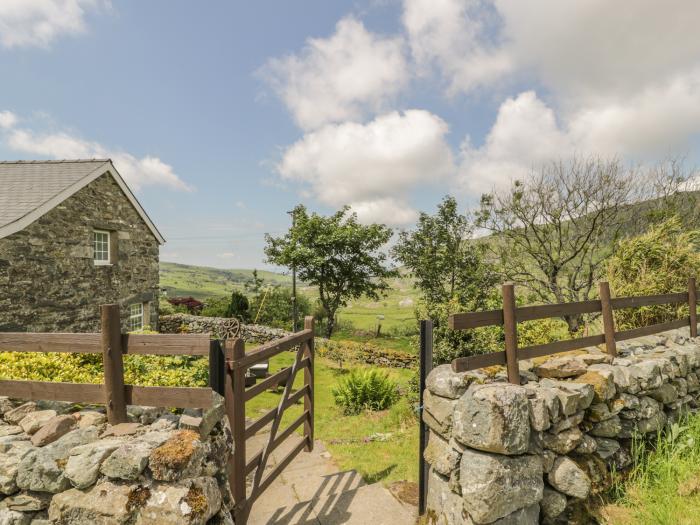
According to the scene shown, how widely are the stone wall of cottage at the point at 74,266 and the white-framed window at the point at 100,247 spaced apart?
0.76 feet

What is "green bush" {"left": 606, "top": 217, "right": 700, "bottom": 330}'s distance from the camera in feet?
24.3

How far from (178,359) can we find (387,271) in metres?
21.2

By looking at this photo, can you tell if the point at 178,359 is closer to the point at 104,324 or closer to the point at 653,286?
the point at 104,324

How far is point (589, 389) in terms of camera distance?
13.2 feet

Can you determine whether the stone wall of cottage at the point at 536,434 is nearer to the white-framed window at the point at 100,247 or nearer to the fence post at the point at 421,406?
the fence post at the point at 421,406

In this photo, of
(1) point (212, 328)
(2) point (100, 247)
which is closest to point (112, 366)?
(2) point (100, 247)

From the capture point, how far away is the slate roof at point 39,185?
10.1 m

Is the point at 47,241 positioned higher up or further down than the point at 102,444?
higher up

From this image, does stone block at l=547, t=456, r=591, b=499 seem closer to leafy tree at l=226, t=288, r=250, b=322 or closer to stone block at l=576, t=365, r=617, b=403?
stone block at l=576, t=365, r=617, b=403

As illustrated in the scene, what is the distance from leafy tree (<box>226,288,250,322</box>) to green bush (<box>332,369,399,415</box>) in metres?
15.5

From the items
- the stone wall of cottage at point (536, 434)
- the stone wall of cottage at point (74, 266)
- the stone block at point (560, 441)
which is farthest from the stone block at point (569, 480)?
the stone wall of cottage at point (74, 266)

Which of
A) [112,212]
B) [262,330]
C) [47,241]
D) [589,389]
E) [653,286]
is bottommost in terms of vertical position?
[262,330]

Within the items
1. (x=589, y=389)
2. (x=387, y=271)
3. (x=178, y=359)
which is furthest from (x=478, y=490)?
(x=387, y=271)

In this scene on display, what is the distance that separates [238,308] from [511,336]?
22.2 metres
